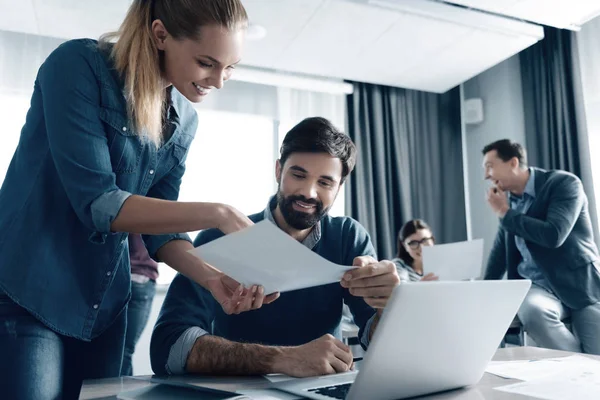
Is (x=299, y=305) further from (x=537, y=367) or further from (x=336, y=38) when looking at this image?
(x=336, y=38)

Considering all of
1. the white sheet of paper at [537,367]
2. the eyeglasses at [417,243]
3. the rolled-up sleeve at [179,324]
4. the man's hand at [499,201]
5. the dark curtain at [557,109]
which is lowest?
the white sheet of paper at [537,367]

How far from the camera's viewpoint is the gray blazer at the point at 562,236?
2.73 meters

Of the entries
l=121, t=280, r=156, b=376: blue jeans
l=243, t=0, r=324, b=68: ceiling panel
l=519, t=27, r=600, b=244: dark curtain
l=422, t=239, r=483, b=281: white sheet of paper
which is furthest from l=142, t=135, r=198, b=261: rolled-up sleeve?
l=519, t=27, r=600, b=244: dark curtain

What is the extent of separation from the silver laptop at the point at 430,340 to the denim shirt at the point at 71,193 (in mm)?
409

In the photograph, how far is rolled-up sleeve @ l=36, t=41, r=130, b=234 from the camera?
2.78 ft

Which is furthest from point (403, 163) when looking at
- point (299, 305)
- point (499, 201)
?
point (299, 305)

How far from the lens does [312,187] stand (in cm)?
156

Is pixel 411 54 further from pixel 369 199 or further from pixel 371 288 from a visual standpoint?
pixel 371 288

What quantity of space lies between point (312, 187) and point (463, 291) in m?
0.89

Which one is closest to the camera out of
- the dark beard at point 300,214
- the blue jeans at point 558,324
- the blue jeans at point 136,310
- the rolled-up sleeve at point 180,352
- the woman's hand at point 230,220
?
the woman's hand at point 230,220

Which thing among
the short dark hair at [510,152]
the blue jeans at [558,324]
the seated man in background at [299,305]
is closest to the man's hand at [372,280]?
the seated man in background at [299,305]

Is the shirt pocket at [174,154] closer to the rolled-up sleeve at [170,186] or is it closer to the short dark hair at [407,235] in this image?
the rolled-up sleeve at [170,186]

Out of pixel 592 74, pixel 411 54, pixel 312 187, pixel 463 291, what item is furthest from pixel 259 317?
pixel 592 74

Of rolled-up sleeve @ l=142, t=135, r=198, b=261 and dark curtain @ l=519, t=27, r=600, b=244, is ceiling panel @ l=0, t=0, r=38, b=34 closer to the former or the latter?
rolled-up sleeve @ l=142, t=135, r=198, b=261
